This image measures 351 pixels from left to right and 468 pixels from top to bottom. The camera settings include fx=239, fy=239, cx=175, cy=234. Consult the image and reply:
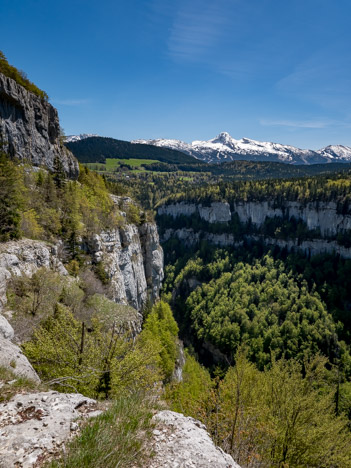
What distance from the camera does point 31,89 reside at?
34.6 metres

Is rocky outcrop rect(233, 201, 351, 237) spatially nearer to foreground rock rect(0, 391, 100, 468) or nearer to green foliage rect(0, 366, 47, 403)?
foreground rock rect(0, 391, 100, 468)

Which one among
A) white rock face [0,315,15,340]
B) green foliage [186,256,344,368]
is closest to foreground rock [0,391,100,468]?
white rock face [0,315,15,340]

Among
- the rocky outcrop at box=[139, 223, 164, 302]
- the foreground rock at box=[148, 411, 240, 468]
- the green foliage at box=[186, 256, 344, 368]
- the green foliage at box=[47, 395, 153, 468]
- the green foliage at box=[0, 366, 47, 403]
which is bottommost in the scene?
the green foliage at box=[186, 256, 344, 368]

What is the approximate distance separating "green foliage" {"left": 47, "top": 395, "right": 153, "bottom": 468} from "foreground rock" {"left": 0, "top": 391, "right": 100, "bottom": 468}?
511 millimetres

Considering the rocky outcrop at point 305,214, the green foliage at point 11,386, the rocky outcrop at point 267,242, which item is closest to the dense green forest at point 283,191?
the rocky outcrop at point 305,214

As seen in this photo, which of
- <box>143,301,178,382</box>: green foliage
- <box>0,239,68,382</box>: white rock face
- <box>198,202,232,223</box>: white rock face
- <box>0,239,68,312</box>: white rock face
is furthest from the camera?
<box>198,202,232,223</box>: white rock face

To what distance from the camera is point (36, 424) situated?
16.5 ft

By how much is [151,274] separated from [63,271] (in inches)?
1235

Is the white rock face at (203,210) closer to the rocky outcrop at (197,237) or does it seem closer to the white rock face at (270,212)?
the white rock face at (270,212)

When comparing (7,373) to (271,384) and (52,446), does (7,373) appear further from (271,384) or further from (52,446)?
(271,384)

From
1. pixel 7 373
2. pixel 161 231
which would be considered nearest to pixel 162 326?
pixel 7 373

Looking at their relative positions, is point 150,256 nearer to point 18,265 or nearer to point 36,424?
point 18,265

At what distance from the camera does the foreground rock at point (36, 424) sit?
419cm

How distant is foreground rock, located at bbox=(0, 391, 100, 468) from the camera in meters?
4.19
